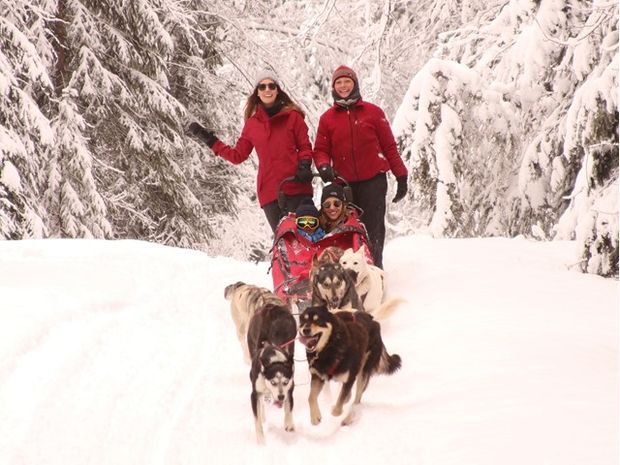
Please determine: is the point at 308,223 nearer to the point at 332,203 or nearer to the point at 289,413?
the point at 332,203

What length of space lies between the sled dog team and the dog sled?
812 millimetres

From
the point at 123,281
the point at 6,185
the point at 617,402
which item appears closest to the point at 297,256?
the point at 123,281

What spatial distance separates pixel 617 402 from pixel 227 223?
12568 mm

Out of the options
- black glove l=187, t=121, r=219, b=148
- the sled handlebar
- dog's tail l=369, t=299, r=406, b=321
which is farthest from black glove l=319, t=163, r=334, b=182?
dog's tail l=369, t=299, r=406, b=321

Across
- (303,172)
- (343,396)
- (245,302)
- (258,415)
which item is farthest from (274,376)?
(303,172)

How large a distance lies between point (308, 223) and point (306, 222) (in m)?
0.03

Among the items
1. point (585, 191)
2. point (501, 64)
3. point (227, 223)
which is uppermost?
point (501, 64)

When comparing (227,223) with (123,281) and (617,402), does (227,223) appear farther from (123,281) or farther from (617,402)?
(617,402)

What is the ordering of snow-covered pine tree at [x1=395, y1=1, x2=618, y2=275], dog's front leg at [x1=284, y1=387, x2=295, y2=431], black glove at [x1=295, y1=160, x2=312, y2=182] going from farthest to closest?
snow-covered pine tree at [x1=395, y1=1, x2=618, y2=275], black glove at [x1=295, y1=160, x2=312, y2=182], dog's front leg at [x1=284, y1=387, x2=295, y2=431]

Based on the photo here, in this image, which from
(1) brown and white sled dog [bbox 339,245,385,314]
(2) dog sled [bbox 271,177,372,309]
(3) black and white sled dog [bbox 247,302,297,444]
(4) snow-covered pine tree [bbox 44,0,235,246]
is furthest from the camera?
(4) snow-covered pine tree [bbox 44,0,235,246]

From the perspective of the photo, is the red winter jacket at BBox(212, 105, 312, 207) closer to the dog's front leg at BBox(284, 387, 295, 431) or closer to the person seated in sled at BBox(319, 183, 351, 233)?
the person seated in sled at BBox(319, 183, 351, 233)

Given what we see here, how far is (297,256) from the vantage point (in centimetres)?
677

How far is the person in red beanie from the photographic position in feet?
23.8

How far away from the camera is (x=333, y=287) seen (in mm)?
5457
